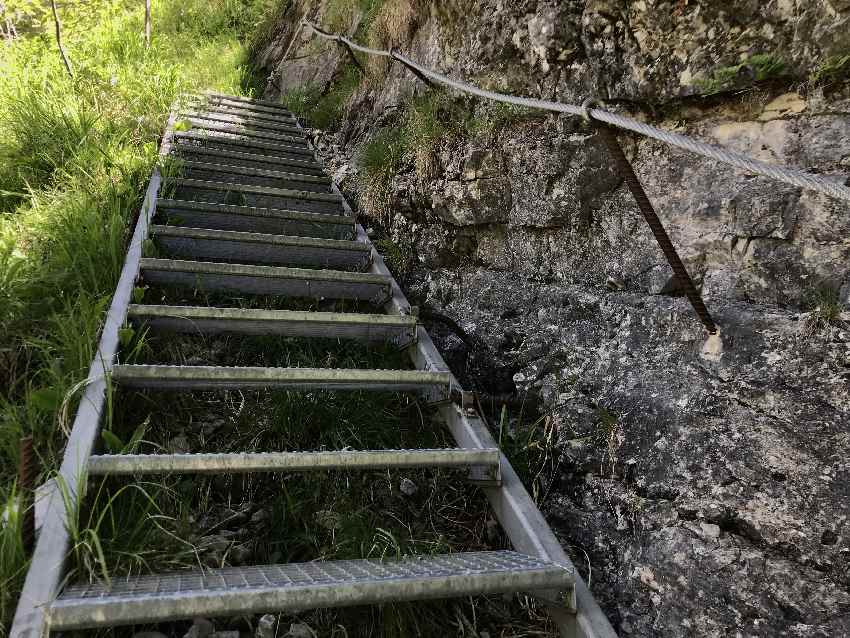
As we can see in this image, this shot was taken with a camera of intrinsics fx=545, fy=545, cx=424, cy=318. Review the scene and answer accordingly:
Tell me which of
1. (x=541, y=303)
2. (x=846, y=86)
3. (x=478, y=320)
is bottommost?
(x=478, y=320)

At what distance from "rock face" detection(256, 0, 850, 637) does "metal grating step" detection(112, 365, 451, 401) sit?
0.40 metres

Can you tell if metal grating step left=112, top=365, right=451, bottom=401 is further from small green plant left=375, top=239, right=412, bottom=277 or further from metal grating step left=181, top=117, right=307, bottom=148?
metal grating step left=181, top=117, right=307, bottom=148

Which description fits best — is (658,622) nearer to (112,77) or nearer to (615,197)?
(615,197)

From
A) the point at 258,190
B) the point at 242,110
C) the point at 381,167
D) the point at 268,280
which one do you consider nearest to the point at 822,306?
the point at 268,280

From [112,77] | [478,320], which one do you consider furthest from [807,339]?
[112,77]

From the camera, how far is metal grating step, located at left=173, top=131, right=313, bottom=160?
13.5 feet

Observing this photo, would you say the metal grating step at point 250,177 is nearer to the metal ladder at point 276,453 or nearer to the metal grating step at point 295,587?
the metal ladder at point 276,453

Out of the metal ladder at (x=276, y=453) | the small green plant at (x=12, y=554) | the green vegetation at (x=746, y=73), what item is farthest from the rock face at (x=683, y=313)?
the small green plant at (x=12, y=554)

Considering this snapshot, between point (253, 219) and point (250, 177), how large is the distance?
74cm

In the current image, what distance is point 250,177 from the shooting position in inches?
147

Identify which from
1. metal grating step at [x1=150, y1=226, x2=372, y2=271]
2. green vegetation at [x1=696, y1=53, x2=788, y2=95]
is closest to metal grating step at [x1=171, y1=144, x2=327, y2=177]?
metal grating step at [x1=150, y1=226, x2=372, y2=271]

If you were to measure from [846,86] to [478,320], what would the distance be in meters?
1.44

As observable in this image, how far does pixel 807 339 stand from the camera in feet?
4.24

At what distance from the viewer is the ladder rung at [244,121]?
466 cm
